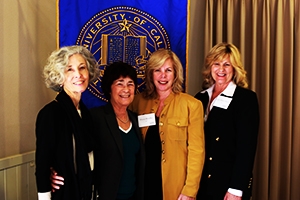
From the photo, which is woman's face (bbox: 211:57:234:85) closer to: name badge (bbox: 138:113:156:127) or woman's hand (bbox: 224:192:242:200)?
name badge (bbox: 138:113:156:127)

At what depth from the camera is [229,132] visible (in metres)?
2.07

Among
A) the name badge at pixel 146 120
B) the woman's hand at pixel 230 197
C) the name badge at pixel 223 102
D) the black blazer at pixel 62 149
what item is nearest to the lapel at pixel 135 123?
the name badge at pixel 146 120

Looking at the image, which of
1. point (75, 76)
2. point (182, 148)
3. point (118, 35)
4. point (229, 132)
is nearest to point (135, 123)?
point (182, 148)

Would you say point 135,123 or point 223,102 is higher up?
point 223,102

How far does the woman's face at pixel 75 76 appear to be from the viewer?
1738mm

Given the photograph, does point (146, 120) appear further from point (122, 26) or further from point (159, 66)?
point (122, 26)

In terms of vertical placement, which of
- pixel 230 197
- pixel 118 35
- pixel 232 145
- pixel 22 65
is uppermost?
pixel 118 35

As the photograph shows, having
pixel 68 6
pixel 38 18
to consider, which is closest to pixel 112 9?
pixel 68 6

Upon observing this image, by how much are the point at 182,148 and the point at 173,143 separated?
0.07 meters

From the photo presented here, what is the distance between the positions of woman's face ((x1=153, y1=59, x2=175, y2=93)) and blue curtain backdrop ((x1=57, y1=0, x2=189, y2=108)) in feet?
1.72

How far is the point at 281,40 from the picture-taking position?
2703 mm

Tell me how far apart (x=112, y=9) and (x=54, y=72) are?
112 centimetres

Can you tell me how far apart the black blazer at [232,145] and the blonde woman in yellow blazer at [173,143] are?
11 cm

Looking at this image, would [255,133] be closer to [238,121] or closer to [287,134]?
[238,121]
